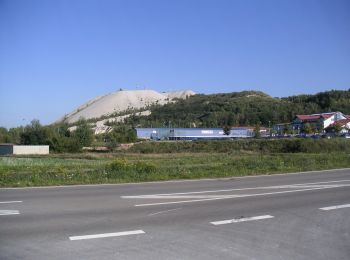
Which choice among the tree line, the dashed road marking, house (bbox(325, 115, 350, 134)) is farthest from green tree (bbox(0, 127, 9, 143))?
the dashed road marking

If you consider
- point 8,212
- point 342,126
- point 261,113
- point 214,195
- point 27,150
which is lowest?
point 214,195

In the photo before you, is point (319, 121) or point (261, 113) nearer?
point (319, 121)

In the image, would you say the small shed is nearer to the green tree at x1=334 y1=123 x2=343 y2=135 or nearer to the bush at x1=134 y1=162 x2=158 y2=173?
the bush at x1=134 y1=162 x2=158 y2=173

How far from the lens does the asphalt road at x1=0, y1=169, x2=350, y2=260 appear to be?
24.3 feet

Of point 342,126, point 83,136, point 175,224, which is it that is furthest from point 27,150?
point 342,126

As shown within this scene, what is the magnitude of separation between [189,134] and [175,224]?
11459cm

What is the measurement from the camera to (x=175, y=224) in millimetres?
9734

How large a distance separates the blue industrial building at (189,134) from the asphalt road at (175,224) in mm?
107055

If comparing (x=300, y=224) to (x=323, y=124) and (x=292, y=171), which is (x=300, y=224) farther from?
(x=323, y=124)

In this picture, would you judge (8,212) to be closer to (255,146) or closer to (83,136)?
(255,146)

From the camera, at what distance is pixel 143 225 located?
9.60 metres

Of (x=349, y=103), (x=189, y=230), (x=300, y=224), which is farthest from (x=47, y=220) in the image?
(x=349, y=103)

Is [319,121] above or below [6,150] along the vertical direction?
above

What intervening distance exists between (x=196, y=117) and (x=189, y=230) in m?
189
